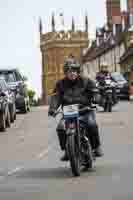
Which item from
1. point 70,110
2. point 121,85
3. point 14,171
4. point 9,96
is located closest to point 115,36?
point 121,85

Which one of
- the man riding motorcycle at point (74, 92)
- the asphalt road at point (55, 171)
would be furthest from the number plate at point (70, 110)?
the asphalt road at point (55, 171)

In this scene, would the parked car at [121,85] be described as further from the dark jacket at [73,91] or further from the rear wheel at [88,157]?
the rear wheel at [88,157]

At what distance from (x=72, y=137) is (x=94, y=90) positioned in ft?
3.36

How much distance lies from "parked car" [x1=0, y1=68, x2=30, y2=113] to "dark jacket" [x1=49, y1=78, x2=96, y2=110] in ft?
81.0

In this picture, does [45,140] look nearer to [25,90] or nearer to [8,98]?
[8,98]

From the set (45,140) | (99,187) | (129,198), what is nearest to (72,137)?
(99,187)

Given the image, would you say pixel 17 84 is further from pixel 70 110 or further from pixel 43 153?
pixel 70 110

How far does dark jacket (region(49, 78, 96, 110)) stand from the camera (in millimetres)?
13914

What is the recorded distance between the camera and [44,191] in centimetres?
1148

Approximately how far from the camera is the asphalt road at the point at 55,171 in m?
11.1

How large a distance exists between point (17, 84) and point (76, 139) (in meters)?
25.5

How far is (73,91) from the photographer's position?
13.9 m

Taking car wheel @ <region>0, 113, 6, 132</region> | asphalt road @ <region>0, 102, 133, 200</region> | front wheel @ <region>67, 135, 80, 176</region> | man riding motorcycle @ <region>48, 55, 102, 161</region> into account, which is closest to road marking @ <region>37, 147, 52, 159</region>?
asphalt road @ <region>0, 102, 133, 200</region>

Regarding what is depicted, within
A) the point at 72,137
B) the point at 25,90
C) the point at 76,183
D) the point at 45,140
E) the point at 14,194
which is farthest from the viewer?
the point at 25,90
